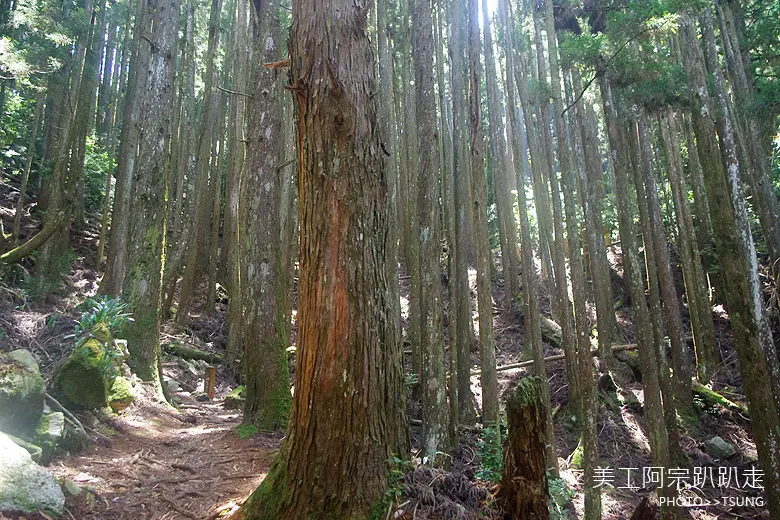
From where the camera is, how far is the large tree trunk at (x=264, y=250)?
20.5 feet

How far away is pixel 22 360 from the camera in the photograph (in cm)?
452

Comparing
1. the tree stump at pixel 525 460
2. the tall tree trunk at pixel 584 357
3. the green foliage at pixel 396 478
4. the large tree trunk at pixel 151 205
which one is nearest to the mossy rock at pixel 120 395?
the large tree trunk at pixel 151 205

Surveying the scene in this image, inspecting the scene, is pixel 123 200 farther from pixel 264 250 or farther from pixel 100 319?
pixel 264 250

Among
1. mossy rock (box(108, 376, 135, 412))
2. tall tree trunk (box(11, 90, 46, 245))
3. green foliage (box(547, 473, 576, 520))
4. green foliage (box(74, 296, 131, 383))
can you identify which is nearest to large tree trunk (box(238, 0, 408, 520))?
green foliage (box(547, 473, 576, 520))

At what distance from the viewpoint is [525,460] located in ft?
9.39

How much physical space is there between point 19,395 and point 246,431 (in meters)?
2.57

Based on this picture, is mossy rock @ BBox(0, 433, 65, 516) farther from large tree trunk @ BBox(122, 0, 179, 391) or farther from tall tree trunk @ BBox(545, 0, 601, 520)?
tall tree trunk @ BBox(545, 0, 601, 520)

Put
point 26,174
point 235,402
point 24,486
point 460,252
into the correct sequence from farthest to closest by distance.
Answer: point 26,174
point 235,402
point 460,252
point 24,486

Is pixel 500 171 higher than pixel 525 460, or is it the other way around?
pixel 500 171

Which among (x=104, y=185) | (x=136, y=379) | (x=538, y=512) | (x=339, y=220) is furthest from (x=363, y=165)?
(x=104, y=185)

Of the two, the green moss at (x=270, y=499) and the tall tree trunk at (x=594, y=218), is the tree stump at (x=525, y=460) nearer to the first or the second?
the green moss at (x=270, y=499)

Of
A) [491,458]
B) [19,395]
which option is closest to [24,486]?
[19,395]

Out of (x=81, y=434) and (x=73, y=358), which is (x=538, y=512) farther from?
(x=73, y=358)

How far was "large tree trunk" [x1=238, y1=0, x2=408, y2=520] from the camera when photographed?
9.52ft
